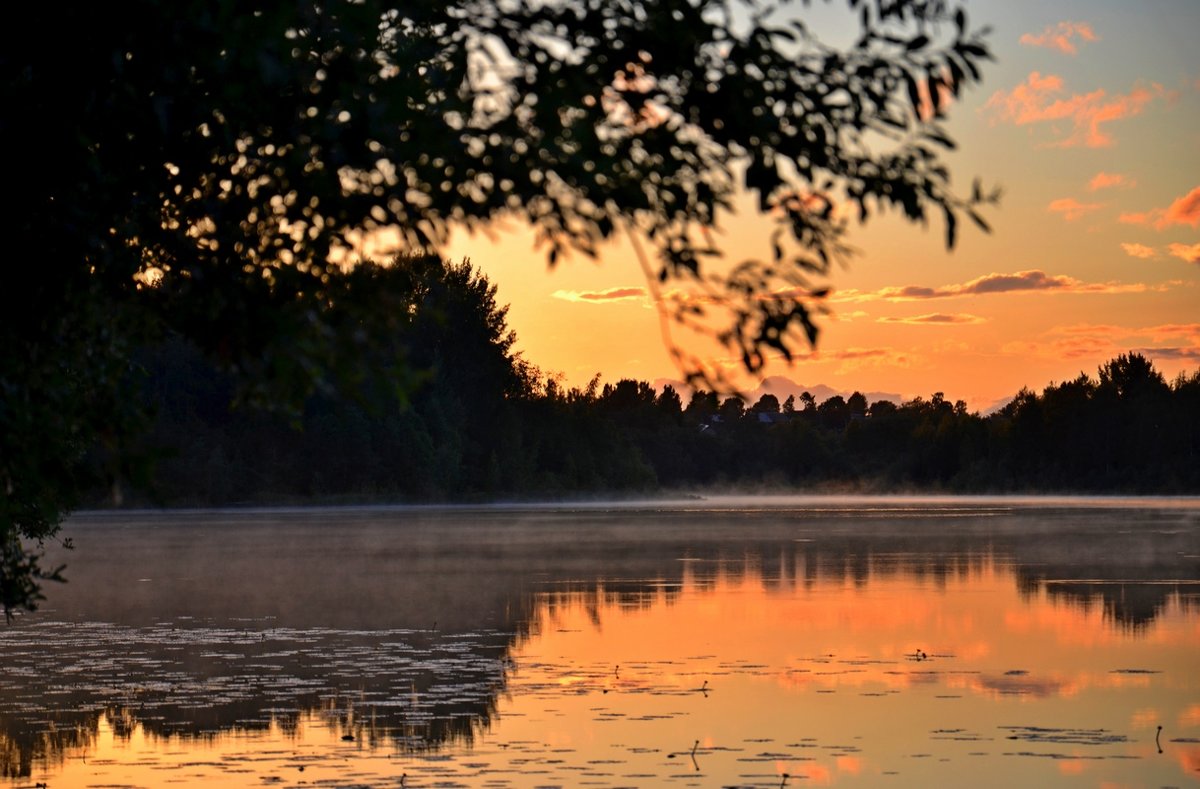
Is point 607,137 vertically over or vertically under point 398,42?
under

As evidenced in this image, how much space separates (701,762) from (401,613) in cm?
1467

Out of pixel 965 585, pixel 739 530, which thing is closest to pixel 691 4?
pixel 965 585

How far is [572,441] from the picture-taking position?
4938 inches

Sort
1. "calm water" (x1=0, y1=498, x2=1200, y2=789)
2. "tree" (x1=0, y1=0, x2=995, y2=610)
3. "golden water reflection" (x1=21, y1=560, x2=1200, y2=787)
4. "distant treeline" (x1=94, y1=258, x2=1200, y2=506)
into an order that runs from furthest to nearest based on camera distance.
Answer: "distant treeline" (x1=94, y1=258, x2=1200, y2=506), "calm water" (x1=0, y1=498, x2=1200, y2=789), "golden water reflection" (x1=21, y1=560, x2=1200, y2=787), "tree" (x1=0, y1=0, x2=995, y2=610)

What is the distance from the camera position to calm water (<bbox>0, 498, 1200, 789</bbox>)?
14.7m

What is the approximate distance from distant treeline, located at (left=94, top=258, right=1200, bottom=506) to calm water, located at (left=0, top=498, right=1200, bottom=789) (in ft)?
82.2

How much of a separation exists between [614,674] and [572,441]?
345 feet

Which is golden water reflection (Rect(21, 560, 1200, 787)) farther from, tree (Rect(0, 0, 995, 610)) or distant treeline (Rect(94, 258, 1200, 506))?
distant treeline (Rect(94, 258, 1200, 506))

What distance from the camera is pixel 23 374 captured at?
8.94 metres

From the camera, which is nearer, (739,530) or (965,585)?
(965,585)

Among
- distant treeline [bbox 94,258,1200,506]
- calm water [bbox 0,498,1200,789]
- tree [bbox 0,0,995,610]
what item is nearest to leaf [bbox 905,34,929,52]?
tree [bbox 0,0,995,610]

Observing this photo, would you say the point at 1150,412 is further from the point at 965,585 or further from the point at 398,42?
the point at 398,42

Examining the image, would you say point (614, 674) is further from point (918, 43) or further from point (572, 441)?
point (572, 441)

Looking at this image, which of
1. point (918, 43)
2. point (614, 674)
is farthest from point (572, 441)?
point (918, 43)
